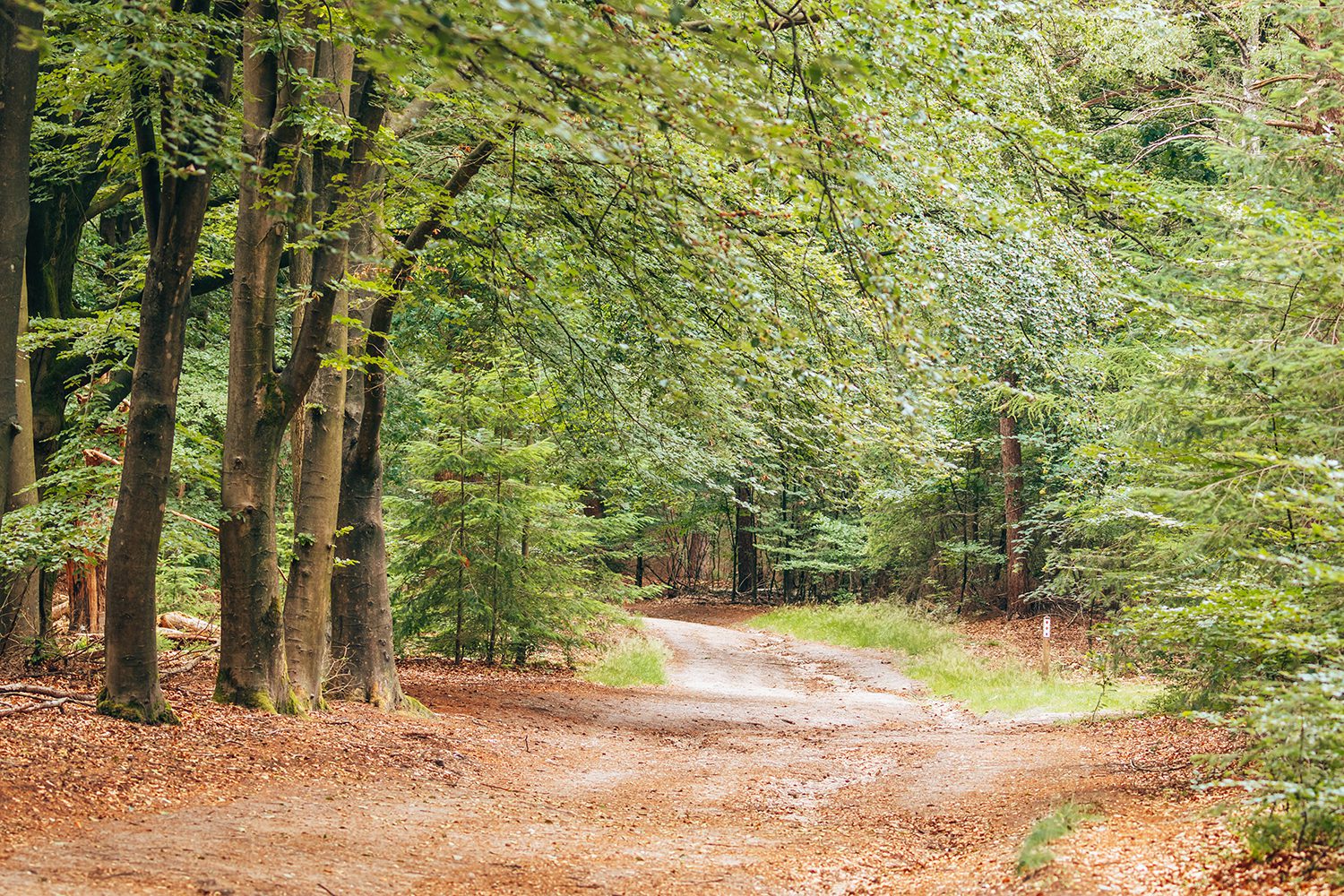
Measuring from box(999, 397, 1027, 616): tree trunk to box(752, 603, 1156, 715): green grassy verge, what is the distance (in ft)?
6.14

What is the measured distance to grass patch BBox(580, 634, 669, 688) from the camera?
679 inches

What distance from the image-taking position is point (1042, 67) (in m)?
10.1

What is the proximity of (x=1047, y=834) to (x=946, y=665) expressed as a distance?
46.5ft

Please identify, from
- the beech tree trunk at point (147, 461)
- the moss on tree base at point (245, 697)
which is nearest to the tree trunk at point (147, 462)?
the beech tree trunk at point (147, 461)

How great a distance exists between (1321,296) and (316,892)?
267 inches

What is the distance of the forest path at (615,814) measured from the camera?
514 cm

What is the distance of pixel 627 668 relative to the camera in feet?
59.4

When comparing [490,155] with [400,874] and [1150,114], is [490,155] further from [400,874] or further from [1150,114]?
[1150,114]

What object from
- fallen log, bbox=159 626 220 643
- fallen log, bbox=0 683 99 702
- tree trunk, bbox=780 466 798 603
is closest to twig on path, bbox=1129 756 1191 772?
fallen log, bbox=0 683 99 702

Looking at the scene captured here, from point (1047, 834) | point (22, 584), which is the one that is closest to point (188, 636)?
point (22, 584)

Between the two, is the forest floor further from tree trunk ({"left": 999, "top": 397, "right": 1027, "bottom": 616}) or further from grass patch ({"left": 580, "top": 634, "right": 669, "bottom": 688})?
tree trunk ({"left": 999, "top": 397, "right": 1027, "bottom": 616})

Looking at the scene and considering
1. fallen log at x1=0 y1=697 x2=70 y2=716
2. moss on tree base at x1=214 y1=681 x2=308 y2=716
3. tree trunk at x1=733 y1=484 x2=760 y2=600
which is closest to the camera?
fallen log at x1=0 y1=697 x2=70 y2=716

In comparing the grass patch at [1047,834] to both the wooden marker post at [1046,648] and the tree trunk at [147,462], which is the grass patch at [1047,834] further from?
the wooden marker post at [1046,648]

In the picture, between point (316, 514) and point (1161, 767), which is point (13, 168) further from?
point (1161, 767)
